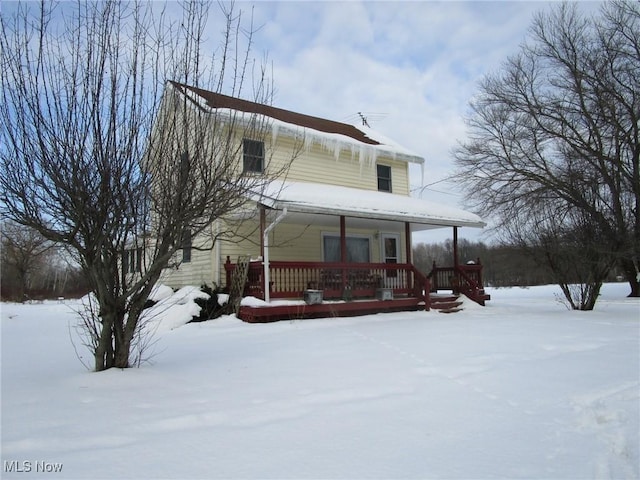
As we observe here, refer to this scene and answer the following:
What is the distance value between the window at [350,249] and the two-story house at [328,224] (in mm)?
35

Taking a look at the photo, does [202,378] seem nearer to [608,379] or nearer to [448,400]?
[448,400]

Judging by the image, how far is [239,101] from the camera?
20.0 feet

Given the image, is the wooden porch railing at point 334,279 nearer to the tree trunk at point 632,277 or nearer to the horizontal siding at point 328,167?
the horizontal siding at point 328,167

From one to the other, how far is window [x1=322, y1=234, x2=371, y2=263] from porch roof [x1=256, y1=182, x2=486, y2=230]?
173cm

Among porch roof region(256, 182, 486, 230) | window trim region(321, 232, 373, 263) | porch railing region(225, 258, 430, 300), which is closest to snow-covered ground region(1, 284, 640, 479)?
porch railing region(225, 258, 430, 300)

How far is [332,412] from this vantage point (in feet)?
12.4

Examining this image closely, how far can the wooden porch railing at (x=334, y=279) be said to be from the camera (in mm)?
10945

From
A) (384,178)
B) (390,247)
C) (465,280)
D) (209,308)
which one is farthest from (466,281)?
(209,308)

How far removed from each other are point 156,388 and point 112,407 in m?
0.66

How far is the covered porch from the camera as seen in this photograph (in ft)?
34.7

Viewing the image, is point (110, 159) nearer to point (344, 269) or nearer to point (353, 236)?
point (344, 269)

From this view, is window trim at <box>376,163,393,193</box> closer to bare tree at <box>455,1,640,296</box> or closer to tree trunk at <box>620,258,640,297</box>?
bare tree at <box>455,1,640,296</box>

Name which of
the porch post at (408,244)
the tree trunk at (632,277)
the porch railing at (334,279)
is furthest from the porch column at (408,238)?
the tree trunk at (632,277)

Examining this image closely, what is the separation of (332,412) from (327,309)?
24.3 ft
